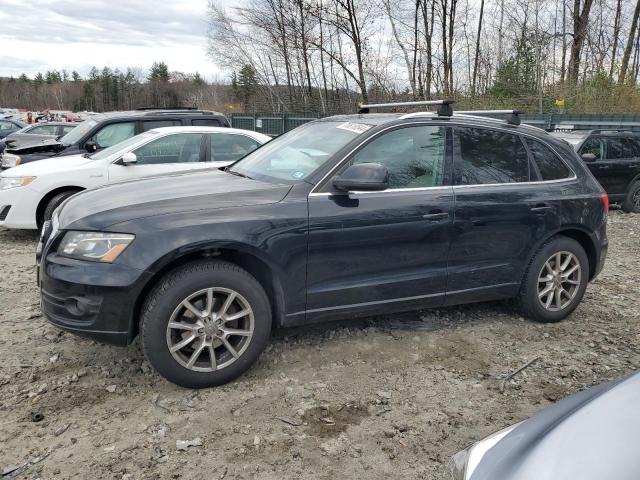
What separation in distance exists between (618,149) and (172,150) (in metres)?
8.92

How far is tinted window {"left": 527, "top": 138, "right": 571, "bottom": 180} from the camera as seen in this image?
4452mm

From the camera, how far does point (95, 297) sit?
305 cm

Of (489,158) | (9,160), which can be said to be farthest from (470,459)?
(9,160)

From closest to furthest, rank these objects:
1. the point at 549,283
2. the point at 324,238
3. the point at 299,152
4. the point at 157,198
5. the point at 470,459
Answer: the point at 470,459, the point at 157,198, the point at 324,238, the point at 299,152, the point at 549,283

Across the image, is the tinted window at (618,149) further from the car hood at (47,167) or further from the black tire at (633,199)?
the car hood at (47,167)

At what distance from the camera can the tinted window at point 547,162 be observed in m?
4.45

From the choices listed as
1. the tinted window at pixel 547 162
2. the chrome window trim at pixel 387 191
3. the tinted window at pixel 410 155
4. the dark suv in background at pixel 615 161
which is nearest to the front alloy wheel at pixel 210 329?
the chrome window trim at pixel 387 191

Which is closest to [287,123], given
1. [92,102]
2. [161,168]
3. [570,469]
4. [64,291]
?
[161,168]

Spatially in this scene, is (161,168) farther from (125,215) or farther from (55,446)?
(55,446)

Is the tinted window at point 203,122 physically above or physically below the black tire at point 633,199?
above

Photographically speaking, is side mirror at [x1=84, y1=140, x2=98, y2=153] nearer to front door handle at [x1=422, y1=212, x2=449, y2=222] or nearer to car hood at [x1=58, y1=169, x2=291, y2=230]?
car hood at [x1=58, y1=169, x2=291, y2=230]

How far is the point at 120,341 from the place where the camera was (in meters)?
3.14

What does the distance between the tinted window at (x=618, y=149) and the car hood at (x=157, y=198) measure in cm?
960

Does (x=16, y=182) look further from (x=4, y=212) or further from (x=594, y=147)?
(x=594, y=147)
